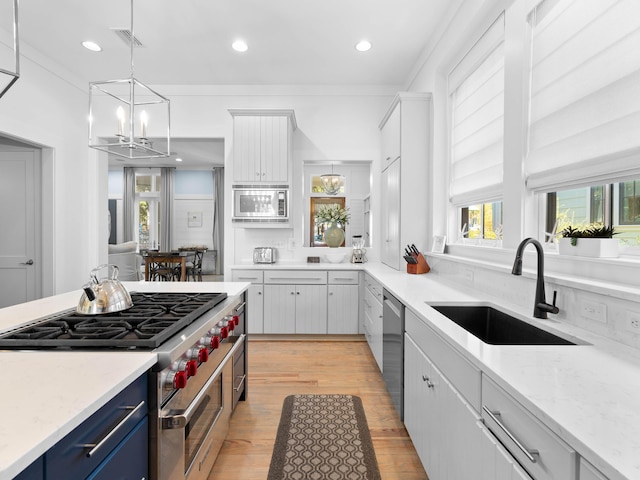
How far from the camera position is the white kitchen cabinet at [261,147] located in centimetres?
403

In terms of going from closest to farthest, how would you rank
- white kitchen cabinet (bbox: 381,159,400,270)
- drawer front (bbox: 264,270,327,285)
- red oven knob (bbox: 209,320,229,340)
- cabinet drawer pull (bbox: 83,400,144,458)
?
cabinet drawer pull (bbox: 83,400,144,458), red oven knob (bbox: 209,320,229,340), white kitchen cabinet (bbox: 381,159,400,270), drawer front (bbox: 264,270,327,285)

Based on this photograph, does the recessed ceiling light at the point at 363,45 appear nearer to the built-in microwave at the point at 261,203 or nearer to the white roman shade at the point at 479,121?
the white roman shade at the point at 479,121

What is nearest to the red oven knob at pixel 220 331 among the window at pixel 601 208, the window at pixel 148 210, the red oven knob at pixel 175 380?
the red oven knob at pixel 175 380

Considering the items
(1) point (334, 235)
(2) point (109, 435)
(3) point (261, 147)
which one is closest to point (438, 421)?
(2) point (109, 435)

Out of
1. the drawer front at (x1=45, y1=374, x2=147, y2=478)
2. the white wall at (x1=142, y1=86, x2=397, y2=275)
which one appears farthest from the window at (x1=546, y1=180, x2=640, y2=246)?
the white wall at (x1=142, y1=86, x2=397, y2=275)

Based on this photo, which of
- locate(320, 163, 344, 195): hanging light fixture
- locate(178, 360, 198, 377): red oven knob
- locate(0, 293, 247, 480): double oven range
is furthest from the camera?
locate(320, 163, 344, 195): hanging light fixture

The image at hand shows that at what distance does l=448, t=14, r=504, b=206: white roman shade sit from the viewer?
2369 millimetres

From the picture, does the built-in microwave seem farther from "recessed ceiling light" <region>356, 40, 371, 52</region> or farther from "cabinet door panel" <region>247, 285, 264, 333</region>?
"recessed ceiling light" <region>356, 40, 371, 52</region>

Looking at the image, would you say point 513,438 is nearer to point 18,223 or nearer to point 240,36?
point 240,36

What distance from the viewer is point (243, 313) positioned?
242cm

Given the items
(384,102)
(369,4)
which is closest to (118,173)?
(384,102)

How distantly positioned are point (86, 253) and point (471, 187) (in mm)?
4626

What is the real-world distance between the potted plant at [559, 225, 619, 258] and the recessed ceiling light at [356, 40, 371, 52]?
2.70 m

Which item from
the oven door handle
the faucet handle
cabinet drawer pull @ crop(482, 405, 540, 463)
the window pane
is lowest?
the oven door handle
